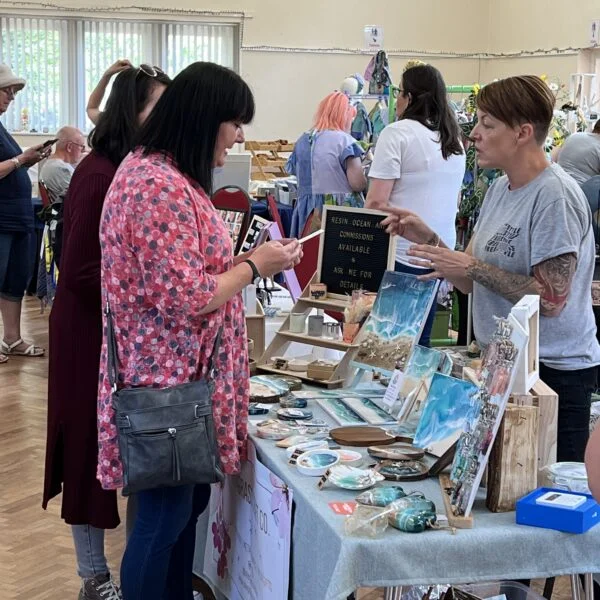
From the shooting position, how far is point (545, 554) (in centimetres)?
171

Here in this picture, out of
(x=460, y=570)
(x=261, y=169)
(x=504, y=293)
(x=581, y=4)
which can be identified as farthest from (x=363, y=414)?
(x=581, y=4)

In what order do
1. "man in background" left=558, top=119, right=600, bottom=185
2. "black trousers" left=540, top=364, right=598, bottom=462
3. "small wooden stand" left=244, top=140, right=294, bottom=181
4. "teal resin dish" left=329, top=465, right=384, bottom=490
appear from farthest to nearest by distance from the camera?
"small wooden stand" left=244, top=140, right=294, bottom=181 < "man in background" left=558, top=119, right=600, bottom=185 < "black trousers" left=540, top=364, right=598, bottom=462 < "teal resin dish" left=329, top=465, right=384, bottom=490

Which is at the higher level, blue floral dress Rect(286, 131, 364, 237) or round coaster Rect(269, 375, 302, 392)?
blue floral dress Rect(286, 131, 364, 237)

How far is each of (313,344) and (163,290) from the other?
3.02 ft

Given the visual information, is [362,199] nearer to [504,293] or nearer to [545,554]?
[504,293]

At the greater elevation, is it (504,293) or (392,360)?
(504,293)

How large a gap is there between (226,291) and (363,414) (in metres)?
0.55

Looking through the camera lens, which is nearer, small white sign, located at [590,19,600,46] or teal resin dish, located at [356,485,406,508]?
teal resin dish, located at [356,485,406,508]

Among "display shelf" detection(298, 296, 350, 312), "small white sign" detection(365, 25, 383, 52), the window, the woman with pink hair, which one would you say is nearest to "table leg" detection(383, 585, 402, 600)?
"display shelf" detection(298, 296, 350, 312)

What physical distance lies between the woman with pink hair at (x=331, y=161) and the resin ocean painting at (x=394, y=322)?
330cm

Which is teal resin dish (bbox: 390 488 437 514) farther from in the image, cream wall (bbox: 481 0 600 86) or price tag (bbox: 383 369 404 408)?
cream wall (bbox: 481 0 600 86)

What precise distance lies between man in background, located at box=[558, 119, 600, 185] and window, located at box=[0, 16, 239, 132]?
25.0 feet

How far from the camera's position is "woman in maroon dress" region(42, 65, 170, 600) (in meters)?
2.34

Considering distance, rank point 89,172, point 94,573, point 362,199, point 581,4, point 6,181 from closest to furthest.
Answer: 1. point 89,172
2. point 94,573
3. point 6,181
4. point 362,199
5. point 581,4
